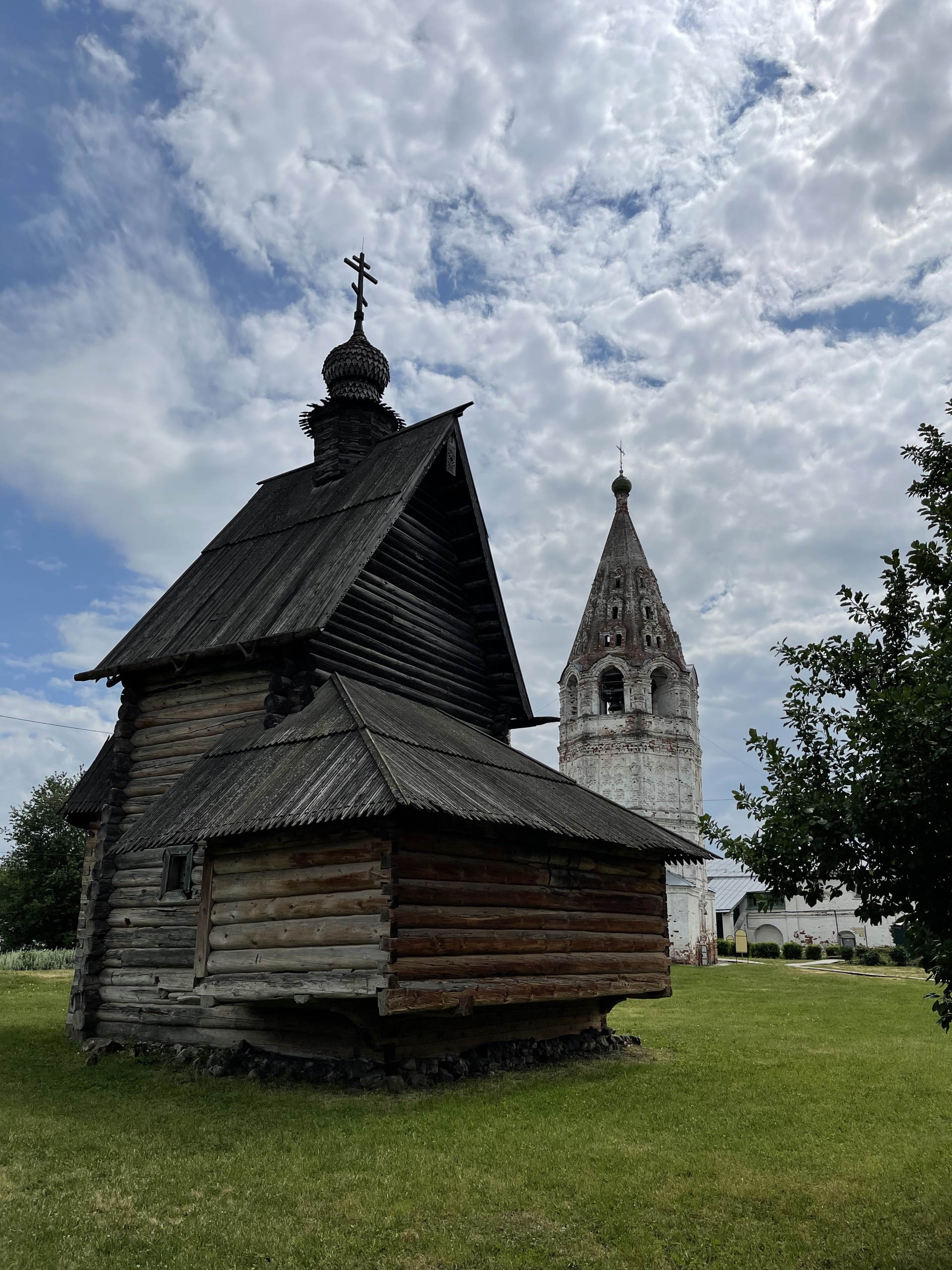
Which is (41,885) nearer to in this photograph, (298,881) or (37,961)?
(37,961)

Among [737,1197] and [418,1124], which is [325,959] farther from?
[737,1197]

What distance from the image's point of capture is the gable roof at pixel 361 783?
406 inches

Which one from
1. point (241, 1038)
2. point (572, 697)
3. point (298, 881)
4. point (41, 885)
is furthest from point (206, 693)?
point (572, 697)

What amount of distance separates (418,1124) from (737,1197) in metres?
3.41

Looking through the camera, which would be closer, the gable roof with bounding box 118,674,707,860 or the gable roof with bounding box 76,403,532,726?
the gable roof with bounding box 118,674,707,860

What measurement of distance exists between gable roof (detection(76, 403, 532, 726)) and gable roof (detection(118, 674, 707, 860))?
4.76ft

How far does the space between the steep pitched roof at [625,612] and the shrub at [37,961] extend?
111 ft

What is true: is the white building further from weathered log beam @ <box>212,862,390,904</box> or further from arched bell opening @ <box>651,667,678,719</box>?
weathered log beam @ <box>212,862,390,904</box>

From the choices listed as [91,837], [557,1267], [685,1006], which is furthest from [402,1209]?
[685,1006]

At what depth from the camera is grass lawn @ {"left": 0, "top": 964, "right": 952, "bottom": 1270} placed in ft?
20.6

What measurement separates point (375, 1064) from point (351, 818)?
3.64 meters

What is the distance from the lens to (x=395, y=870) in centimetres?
1024

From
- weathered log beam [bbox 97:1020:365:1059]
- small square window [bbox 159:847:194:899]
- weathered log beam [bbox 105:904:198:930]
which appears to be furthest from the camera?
weathered log beam [bbox 105:904:198:930]

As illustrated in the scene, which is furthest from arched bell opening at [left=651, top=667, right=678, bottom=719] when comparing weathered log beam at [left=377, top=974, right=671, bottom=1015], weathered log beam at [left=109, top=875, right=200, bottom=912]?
weathered log beam at [left=109, top=875, right=200, bottom=912]
